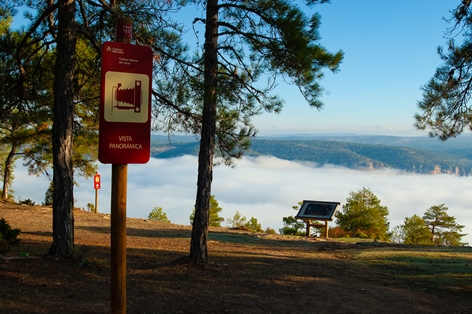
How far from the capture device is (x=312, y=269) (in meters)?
8.84

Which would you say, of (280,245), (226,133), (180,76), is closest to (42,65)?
(180,76)

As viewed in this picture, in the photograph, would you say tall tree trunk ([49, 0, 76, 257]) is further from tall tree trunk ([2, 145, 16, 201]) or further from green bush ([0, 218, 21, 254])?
tall tree trunk ([2, 145, 16, 201])

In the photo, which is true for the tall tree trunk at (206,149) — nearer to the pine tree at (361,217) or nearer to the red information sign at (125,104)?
the red information sign at (125,104)

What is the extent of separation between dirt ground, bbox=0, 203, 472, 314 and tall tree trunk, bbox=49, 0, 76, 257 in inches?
16.3

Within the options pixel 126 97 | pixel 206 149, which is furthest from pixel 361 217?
pixel 126 97

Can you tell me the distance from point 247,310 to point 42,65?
7.10 m

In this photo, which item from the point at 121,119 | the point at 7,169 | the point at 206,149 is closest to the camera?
the point at 121,119

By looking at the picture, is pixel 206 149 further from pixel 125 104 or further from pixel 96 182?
pixel 96 182

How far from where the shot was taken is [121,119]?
2.84 m

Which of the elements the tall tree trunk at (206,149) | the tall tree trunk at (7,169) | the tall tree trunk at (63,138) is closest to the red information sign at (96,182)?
the tall tree trunk at (7,169)

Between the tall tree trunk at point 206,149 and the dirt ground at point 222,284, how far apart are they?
0.42 metres

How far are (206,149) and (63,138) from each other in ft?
7.38

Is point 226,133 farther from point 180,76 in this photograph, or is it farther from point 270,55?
point 270,55

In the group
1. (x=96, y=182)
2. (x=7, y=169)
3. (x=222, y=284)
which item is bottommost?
(x=222, y=284)
